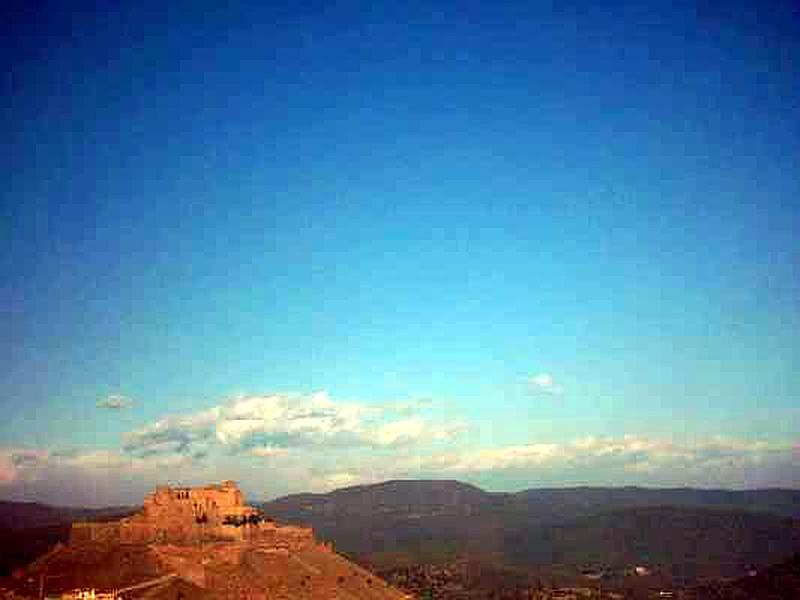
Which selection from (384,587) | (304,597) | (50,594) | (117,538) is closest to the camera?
(50,594)

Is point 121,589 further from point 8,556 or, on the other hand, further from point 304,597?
point 8,556

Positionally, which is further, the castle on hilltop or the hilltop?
the castle on hilltop

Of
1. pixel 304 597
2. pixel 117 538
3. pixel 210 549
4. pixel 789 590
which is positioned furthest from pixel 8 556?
pixel 789 590

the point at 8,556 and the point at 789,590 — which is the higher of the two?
the point at 8,556

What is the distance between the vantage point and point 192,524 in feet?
424

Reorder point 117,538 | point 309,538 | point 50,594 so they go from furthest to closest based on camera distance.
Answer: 1. point 309,538
2. point 117,538
3. point 50,594

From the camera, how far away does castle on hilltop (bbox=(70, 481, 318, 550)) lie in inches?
4953

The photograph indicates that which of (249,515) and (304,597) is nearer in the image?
(304,597)

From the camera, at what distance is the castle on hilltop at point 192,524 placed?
12581 centimetres

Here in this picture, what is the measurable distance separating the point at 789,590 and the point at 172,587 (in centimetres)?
15364

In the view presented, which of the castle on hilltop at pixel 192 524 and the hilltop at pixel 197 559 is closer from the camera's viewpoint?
the hilltop at pixel 197 559

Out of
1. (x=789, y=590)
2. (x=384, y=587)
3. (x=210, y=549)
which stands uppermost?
(x=210, y=549)

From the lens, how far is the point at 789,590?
19312 cm

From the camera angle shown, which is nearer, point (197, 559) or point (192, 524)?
point (197, 559)
